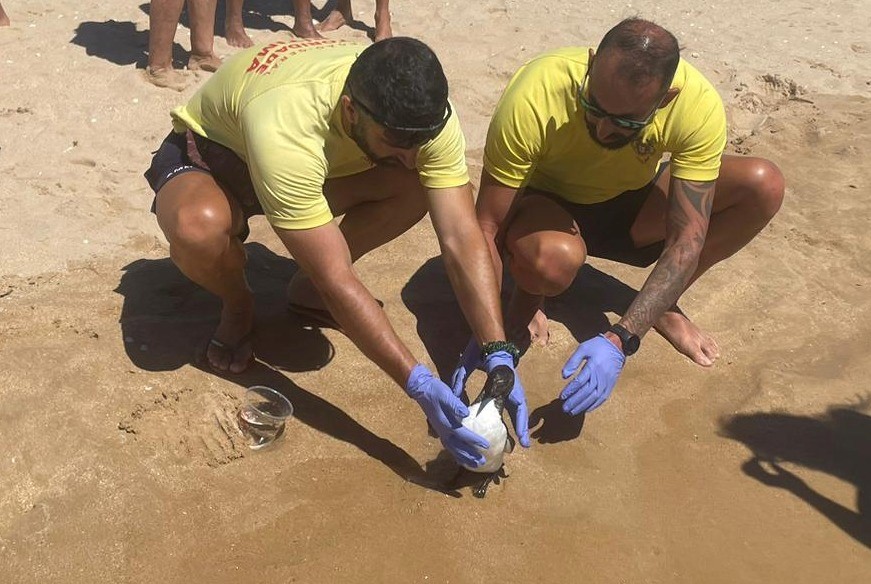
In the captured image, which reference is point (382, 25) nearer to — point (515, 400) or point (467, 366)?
point (467, 366)

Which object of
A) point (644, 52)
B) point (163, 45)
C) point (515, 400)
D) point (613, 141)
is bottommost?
point (163, 45)

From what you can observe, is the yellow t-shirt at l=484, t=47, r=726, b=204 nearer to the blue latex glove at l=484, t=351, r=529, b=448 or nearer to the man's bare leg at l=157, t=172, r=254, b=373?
the blue latex glove at l=484, t=351, r=529, b=448

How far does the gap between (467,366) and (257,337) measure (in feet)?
2.26

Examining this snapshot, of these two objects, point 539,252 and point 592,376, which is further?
point 539,252

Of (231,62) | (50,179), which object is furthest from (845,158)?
(50,179)

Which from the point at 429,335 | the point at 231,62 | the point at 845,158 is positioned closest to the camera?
the point at 231,62

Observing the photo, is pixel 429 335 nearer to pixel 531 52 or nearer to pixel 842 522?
pixel 842 522

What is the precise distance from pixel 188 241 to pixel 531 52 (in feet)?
9.98

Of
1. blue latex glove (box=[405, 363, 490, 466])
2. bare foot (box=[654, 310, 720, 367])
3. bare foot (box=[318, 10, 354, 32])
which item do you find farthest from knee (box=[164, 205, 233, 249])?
bare foot (box=[318, 10, 354, 32])

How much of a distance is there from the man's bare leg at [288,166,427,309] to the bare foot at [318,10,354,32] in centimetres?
271

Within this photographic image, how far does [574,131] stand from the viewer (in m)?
2.54

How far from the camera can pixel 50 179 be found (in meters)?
3.53

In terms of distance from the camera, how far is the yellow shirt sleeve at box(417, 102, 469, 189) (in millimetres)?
2328

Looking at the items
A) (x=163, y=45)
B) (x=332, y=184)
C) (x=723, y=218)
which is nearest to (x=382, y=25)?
(x=163, y=45)
